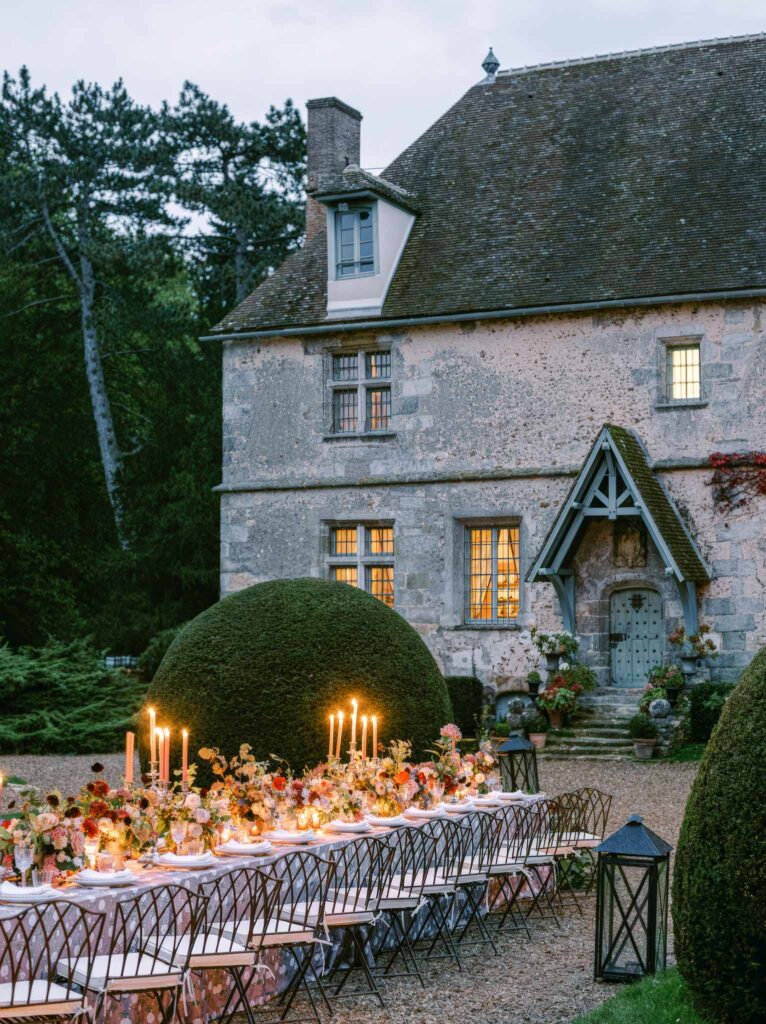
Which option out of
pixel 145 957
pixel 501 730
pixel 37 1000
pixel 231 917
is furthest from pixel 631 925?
pixel 501 730

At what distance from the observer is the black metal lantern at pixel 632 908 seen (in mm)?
7711

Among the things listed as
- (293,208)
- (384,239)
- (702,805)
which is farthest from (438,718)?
(293,208)

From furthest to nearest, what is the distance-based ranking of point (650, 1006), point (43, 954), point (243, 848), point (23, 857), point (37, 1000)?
point (243, 848), point (23, 857), point (650, 1006), point (43, 954), point (37, 1000)

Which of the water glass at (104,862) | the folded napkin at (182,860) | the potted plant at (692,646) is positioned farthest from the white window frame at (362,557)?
the water glass at (104,862)

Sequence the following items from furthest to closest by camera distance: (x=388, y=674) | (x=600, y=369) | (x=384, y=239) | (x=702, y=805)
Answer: (x=384, y=239), (x=600, y=369), (x=388, y=674), (x=702, y=805)

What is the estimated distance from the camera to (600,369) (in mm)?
19953

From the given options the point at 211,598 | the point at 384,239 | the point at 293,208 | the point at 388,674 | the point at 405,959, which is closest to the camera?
the point at 405,959

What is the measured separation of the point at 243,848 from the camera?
808cm

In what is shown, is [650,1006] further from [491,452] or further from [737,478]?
[491,452]

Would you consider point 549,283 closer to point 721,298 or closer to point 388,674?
point 721,298

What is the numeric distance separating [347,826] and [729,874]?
3584 millimetres

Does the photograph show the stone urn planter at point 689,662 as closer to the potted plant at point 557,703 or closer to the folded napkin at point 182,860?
the potted plant at point 557,703

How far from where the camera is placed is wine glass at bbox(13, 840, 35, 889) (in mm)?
6871

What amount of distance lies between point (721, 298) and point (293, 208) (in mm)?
13628
